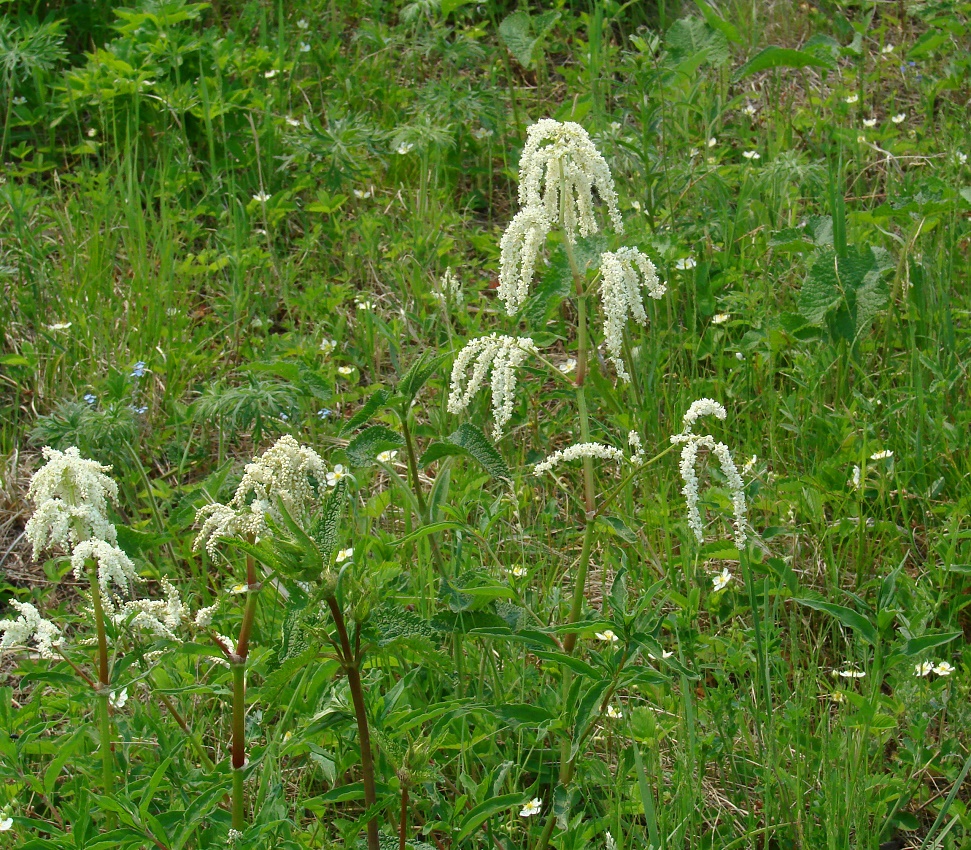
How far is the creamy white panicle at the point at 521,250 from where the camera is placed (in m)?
1.88

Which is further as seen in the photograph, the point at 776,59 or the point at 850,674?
the point at 776,59

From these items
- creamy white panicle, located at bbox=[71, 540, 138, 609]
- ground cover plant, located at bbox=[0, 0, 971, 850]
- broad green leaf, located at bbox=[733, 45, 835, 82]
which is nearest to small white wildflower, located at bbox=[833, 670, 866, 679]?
ground cover plant, located at bbox=[0, 0, 971, 850]

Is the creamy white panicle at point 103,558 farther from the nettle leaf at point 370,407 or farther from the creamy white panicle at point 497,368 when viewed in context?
the creamy white panicle at point 497,368

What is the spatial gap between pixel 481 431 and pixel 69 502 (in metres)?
0.75

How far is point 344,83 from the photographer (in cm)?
496

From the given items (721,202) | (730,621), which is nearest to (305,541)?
(730,621)

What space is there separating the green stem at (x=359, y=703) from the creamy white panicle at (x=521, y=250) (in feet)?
2.00

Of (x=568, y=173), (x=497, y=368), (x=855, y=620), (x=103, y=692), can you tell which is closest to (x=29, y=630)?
(x=103, y=692)

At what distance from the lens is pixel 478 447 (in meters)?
2.01

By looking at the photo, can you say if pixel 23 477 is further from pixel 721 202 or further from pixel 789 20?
pixel 789 20

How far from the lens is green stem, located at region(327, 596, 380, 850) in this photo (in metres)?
1.60

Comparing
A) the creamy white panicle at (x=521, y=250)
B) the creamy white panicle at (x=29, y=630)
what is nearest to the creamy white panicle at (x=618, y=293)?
the creamy white panicle at (x=521, y=250)

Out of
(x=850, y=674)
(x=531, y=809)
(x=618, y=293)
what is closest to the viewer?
(x=618, y=293)

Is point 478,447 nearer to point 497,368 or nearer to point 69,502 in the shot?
point 497,368
